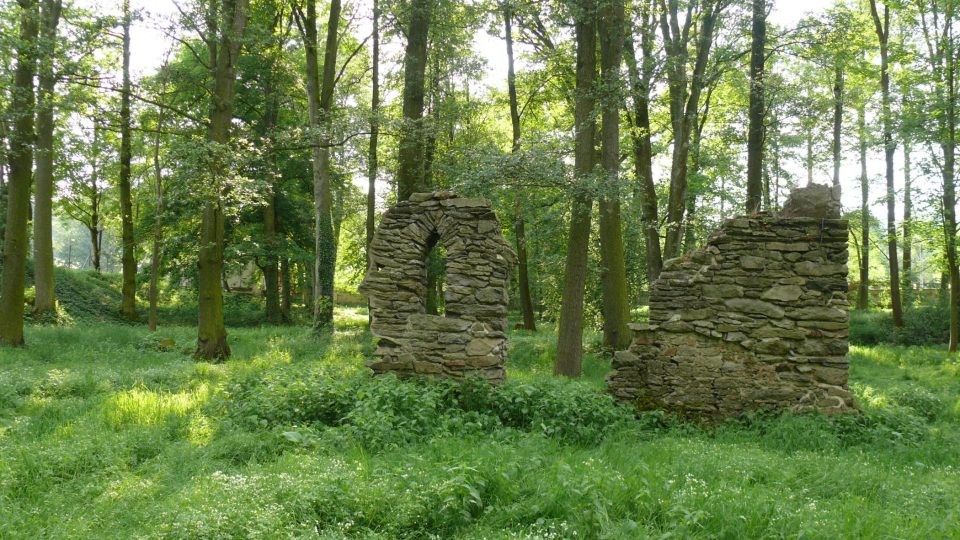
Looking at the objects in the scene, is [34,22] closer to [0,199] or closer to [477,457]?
[0,199]

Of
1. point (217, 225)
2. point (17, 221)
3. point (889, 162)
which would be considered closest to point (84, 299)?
point (17, 221)

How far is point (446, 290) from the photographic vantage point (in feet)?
27.5

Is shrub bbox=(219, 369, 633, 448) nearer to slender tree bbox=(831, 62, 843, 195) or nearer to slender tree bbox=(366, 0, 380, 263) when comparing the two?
slender tree bbox=(366, 0, 380, 263)

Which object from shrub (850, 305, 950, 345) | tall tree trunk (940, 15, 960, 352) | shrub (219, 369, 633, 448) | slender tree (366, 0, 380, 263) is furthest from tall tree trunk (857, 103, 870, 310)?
shrub (219, 369, 633, 448)

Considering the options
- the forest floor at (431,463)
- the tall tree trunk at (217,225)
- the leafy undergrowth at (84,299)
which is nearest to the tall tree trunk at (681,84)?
the forest floor at (431,463)

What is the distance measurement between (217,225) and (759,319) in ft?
33.0

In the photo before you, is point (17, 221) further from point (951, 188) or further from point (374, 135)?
point (951, 188)

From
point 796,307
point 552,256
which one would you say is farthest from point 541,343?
point 796,307

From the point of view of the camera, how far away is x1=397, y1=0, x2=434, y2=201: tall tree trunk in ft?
39.8

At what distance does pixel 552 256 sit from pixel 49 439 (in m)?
12.8

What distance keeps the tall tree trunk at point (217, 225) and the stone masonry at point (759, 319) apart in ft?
27.8

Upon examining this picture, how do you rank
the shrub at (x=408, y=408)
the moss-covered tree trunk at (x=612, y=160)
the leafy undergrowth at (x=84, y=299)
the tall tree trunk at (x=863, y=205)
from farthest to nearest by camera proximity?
the tall tree trunk at (x=863, y=205)
the leafy undergrowth at (x=84, y=299)
the moss-covered tree trunk at (x=612, y=160)
the shrub at (x=408, y=408)

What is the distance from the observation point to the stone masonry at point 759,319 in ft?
24.3

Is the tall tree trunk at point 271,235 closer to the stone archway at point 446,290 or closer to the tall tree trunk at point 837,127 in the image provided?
the stone archway at point 446,290
